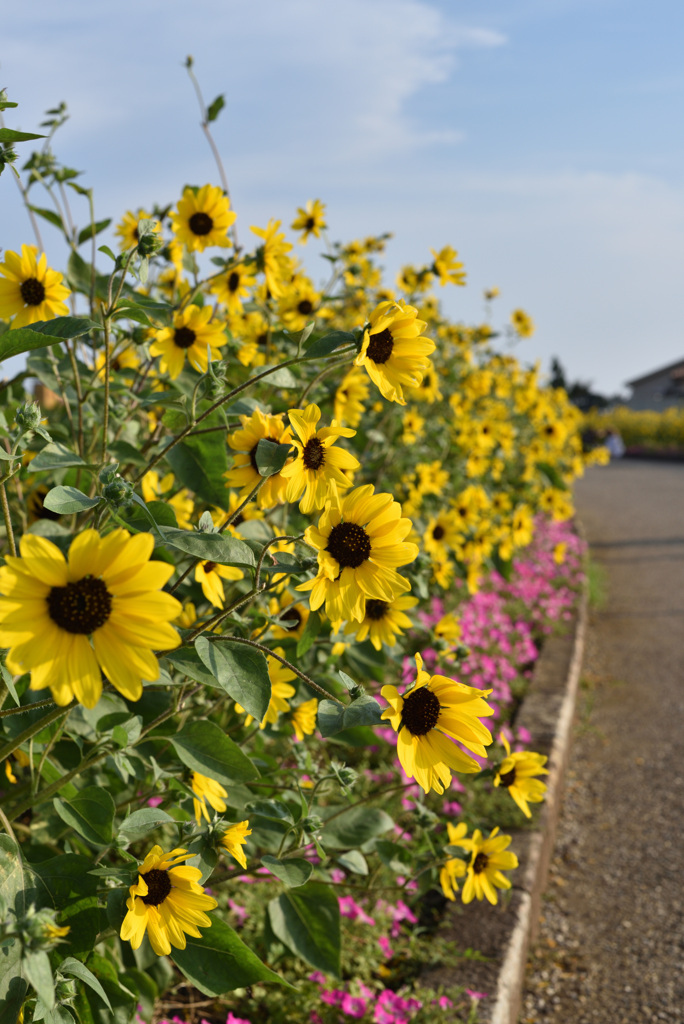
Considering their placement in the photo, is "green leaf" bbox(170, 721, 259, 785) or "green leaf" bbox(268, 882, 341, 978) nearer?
"green leaf" bbox(170, 721, 259, 785)

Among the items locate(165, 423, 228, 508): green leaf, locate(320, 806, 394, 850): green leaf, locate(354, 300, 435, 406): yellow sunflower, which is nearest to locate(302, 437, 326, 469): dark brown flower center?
locate(354, 300, 435, 406): yellow sunflower

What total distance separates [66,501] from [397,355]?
1.92ft

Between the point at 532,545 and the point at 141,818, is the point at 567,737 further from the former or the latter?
the point at 532,545

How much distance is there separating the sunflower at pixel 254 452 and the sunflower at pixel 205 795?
21.4 inches

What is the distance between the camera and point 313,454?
52.9 inches

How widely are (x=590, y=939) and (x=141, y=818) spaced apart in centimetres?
216

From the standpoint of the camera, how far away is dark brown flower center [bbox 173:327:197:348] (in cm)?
188

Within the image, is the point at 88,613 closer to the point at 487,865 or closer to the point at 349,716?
the point at 349,716

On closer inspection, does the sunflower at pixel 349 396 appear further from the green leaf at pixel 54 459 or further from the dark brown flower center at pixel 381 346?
the green leaf at pixel 54 459

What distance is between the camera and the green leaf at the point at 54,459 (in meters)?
1.23

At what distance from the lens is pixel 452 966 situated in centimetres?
229

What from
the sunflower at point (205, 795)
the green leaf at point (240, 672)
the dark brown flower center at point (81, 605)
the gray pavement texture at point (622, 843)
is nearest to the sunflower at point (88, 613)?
the dark brown flower center at point (81, 605)

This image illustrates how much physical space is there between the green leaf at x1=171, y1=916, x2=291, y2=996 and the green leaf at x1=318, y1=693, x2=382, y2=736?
416 millimetres

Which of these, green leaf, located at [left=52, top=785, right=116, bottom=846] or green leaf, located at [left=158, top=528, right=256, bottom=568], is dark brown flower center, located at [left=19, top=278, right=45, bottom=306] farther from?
green leaf, located at [left=52, top=785, right=116, bottom=846]
